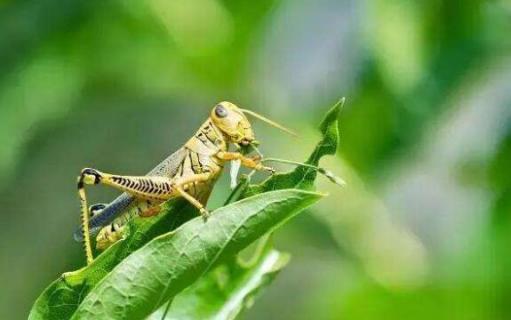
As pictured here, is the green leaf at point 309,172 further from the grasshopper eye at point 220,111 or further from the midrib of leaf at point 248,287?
the grasshopper eye at point 220,111

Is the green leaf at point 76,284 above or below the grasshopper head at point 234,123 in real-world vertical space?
below

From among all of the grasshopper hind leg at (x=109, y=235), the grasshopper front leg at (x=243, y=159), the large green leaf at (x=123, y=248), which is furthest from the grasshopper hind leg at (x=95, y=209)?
the large green leaf at (x=123, y=248)

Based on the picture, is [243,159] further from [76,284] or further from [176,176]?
[76,284]

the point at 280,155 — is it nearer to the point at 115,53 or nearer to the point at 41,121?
the point at 115,53

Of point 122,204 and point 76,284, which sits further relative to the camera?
point 122,204

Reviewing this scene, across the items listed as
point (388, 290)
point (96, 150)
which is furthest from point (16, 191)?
point (388, 290)

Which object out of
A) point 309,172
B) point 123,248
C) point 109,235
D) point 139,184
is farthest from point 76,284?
point 139,184

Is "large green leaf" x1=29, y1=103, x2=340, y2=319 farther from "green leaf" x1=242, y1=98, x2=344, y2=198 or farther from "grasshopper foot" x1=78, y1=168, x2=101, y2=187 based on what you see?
"grasshopper foot" x1=78, y1=168, x2=101, y2=187

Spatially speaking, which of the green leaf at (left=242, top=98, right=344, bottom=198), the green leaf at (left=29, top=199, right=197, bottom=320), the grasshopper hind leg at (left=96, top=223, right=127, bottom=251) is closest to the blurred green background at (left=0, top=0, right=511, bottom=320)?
the grasshopper hind leg at (left=96, top=223, right=127, bottom=251)
